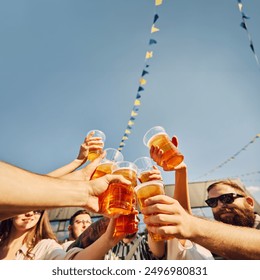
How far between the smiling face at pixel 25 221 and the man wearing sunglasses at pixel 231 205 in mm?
2247

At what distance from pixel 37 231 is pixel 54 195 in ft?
4.99

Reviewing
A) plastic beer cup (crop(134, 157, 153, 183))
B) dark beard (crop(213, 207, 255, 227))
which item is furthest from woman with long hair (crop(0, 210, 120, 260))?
dark beard (crop(213, 207, 255, 227))

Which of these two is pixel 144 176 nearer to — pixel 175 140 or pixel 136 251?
pixel 175 140

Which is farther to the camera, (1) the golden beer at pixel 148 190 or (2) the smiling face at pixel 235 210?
(2) the smiling face at pixel 235 210

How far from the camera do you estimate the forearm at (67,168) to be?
2614mm

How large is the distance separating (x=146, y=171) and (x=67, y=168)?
116 cm

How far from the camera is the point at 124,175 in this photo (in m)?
1.77

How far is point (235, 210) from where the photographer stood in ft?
9.39

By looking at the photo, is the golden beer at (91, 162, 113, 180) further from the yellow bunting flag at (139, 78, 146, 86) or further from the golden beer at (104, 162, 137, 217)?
the yellow bunting flag at (139, 78, 146, 86)

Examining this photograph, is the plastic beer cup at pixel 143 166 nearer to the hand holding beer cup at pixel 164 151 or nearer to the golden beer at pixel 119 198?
the hand holding beer cup at pixel 164 151

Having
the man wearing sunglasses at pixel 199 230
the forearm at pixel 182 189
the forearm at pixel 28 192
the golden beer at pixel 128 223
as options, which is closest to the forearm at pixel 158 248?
the forearm at pixel 182 189

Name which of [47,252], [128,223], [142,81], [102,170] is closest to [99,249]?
[128,223]
